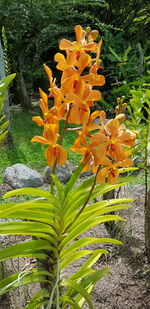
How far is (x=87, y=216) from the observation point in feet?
3.11

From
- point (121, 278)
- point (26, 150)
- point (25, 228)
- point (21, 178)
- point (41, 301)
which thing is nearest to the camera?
point (25, 228)

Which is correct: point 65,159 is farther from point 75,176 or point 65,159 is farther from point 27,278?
point 27,278

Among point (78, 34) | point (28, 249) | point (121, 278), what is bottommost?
point (121, 278)

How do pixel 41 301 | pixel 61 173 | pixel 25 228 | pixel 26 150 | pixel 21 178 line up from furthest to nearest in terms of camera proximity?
pixel 26 150
pixel 61 173
pixel 21 178
pixel 41 301
pixel 25 228

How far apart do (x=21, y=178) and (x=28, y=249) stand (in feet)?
8.44

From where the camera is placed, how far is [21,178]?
3.44 metres

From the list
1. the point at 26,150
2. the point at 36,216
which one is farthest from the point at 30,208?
the point at 26,150

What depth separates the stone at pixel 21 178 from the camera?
3445 millimetres

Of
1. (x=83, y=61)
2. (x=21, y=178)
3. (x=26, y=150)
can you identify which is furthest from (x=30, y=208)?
(x=26, y=150)

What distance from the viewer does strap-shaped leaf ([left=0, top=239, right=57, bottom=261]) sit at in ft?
2.88

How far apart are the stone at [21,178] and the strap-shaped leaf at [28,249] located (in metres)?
2.52

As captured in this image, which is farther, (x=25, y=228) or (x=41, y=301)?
(x=41, y=301)

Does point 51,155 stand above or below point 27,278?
above

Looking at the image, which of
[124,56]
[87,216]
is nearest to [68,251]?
[87,216]
